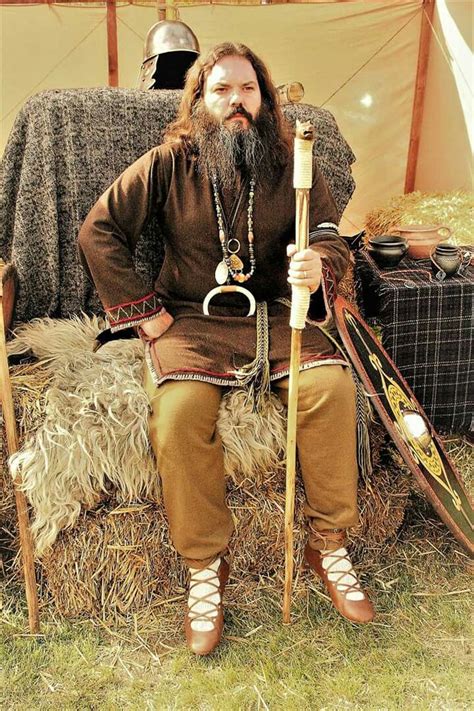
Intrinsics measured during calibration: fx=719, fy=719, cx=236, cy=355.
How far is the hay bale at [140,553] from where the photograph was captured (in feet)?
6.22

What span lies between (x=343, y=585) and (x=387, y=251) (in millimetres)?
1223

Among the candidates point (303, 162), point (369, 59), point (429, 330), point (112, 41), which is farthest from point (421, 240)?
point (112, 41)

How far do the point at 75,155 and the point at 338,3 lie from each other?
2876 mm

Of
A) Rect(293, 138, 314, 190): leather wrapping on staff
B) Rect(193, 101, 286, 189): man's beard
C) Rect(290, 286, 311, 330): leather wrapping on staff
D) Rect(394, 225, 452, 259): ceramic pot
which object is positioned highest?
Rect(193, 101, 286, 189): man's beard

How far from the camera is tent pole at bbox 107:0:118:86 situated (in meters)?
4.47

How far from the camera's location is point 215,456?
5.97 feet

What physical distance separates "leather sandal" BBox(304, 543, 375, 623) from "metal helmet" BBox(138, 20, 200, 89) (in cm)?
221

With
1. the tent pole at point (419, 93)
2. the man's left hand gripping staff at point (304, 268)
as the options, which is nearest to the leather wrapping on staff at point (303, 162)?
the man's left hand gripping staff at point (304, 268)

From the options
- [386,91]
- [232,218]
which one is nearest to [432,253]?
[232,218]

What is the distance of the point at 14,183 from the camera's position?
2.45m

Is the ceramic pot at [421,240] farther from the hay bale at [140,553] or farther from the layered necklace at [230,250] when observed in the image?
the hay bale at [140,553]

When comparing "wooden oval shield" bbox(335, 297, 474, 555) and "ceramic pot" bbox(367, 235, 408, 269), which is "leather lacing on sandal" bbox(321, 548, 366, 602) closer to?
"wooden oval shield" bbox(335, 297, 474, 555)

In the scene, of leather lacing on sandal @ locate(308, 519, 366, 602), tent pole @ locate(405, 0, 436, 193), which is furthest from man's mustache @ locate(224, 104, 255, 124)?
tent pole @ locate(405, 0, 436, 193)

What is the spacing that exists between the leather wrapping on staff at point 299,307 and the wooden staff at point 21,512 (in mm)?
701
